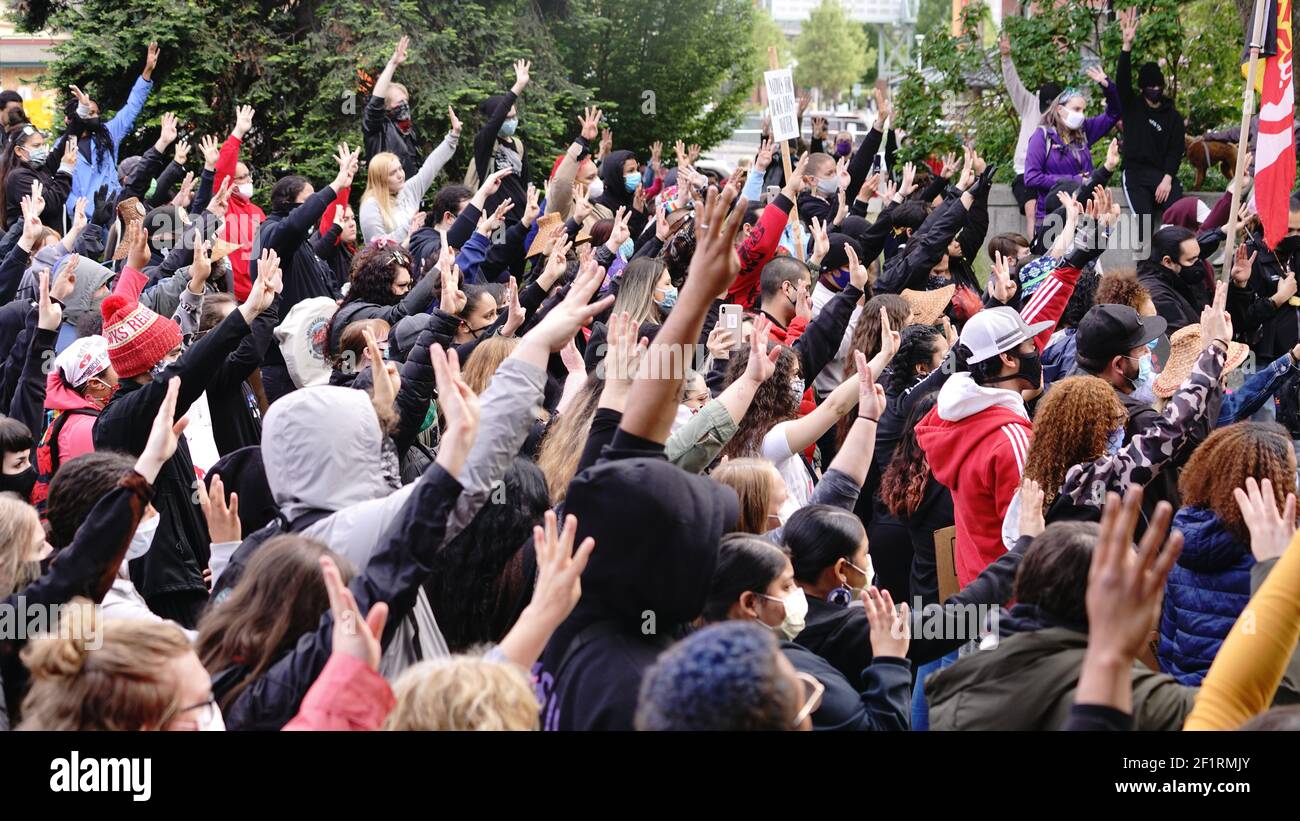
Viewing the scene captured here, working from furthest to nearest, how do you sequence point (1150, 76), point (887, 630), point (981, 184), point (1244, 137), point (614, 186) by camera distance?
point (1150, 76) < point (614, 186) < point (981, 184) < point (1244, 137) < point (887, 630)

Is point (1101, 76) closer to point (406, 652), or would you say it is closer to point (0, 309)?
point (0, 309)

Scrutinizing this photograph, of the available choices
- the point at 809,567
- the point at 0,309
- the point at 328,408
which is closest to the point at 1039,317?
the point at 809,567

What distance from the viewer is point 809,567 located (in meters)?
4.27

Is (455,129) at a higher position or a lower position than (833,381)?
higher

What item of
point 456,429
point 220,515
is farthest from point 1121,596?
point 220,515

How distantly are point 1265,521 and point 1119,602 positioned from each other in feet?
5.16

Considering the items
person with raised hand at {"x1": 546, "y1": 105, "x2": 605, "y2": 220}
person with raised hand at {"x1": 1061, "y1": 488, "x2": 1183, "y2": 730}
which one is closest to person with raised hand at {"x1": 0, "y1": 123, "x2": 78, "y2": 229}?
person with raised hand at {"x1": 546, "y1": 105, "x2": 605, "y2": 220}

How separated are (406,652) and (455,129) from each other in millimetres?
8151

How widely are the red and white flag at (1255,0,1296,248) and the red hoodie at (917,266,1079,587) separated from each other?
3058mm

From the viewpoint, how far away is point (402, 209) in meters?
10.3

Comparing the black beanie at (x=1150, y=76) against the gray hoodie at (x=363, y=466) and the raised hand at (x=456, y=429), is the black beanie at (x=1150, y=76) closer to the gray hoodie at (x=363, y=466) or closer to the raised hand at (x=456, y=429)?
the gray hoodie at (x=363, y=466)

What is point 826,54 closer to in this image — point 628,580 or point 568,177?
point 568,177
